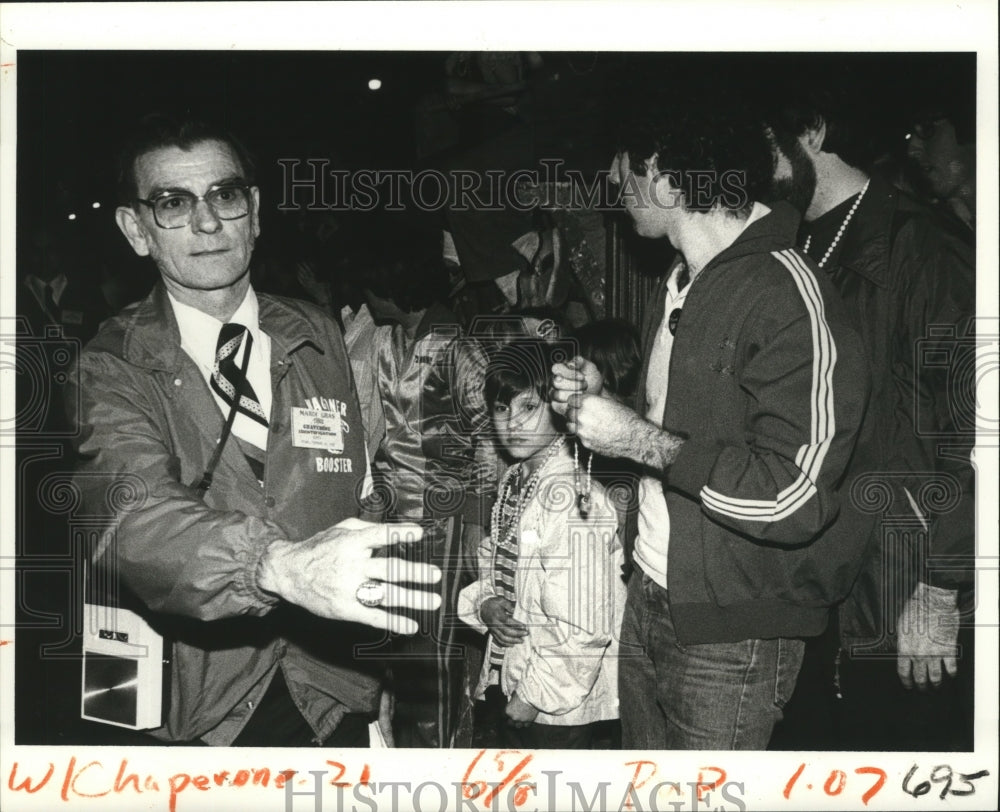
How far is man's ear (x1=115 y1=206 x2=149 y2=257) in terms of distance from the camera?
2.62 meters

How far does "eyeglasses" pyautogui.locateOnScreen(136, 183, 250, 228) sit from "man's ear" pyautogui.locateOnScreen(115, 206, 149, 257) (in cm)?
4

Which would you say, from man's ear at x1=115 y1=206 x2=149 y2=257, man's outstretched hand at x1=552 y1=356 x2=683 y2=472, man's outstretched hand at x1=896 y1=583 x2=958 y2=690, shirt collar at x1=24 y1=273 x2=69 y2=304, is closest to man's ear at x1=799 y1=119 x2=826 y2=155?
man's outstretched hand at x1=552 y1=356 x2=683 y2=472

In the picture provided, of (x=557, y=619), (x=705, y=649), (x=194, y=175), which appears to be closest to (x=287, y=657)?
(x=557, y=619)

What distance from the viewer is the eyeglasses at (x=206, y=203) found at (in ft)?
8.61

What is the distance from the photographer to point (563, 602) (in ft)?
8.53

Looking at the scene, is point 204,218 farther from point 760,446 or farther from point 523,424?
point 760,446

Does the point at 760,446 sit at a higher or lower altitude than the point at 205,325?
lower

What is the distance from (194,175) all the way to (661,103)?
104cm

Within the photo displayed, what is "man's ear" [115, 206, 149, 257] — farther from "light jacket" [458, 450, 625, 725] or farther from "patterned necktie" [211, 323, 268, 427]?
"light jacket" [458, 450, 625, 725]

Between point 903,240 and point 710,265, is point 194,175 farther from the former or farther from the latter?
point 903,240

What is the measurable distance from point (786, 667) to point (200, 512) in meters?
1.31

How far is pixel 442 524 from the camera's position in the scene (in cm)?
262

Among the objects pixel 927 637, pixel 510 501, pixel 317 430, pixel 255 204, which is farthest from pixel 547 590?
pixel 255 204

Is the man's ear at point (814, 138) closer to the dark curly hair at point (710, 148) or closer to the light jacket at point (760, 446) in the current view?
the dark curly hair at point (710, 148)
